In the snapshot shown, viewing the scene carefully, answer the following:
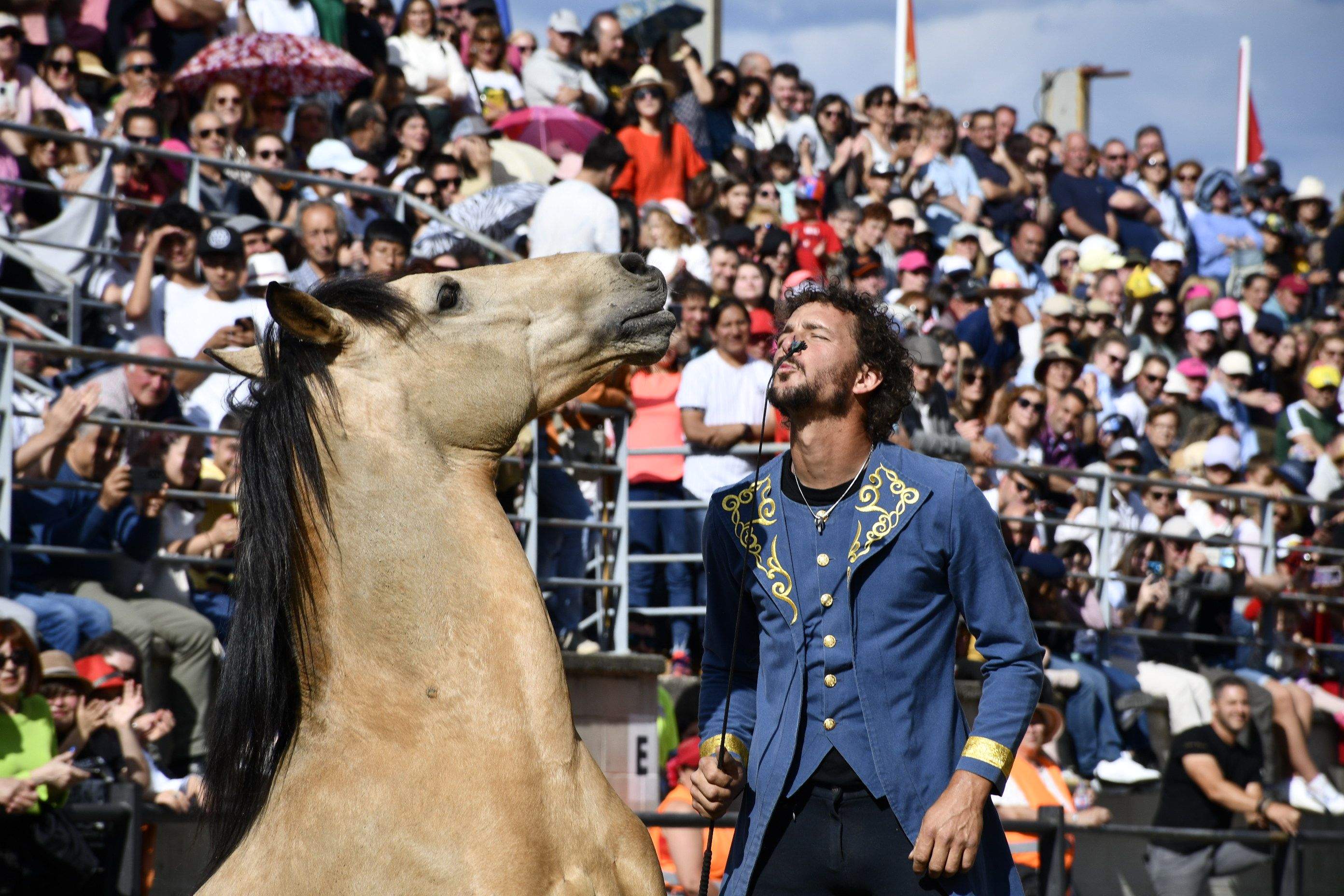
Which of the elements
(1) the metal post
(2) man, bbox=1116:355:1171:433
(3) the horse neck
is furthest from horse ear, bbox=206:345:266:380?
(2) man, bbox=1116:355:1171:433

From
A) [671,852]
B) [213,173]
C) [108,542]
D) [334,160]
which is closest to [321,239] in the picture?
[213,173]

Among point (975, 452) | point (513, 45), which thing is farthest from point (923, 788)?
point (513, 45)

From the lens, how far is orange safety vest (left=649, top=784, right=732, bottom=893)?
18.7ft

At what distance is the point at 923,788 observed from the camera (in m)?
3.02

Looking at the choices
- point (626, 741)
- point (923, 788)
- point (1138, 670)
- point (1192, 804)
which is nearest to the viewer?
point (923, 788)

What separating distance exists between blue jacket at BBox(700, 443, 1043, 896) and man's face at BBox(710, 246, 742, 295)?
21.7 ft

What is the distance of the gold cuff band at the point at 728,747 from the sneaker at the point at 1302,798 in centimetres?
705

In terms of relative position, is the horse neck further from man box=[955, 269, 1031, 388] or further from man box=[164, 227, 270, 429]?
man box=[955, 269, 1031, 388]

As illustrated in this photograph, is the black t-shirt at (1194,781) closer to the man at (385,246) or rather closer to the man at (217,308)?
the man at (385,246)

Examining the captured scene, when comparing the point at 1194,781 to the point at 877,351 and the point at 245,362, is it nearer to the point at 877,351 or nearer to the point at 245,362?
the point at 877,351

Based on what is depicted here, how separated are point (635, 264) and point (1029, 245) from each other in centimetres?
1090

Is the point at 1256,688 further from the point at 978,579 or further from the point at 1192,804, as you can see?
the point at 978,579

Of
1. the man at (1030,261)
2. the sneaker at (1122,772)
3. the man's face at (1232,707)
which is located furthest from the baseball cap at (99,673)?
the man at (1030,261)

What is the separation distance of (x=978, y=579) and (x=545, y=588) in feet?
14.7
